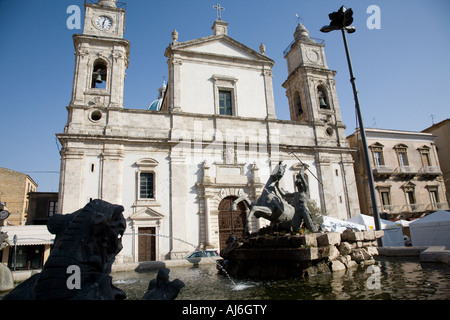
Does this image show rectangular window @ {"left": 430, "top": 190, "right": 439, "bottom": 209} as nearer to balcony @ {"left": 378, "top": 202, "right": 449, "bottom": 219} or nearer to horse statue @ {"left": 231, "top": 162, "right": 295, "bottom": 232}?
Result: balcony @ {"left": 378, "top": 202, "right": 449, "bottom": 219}

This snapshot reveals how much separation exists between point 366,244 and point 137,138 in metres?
13.6

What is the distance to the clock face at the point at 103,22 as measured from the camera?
19077 millimetres

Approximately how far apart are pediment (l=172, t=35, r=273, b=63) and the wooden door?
39.9 feet

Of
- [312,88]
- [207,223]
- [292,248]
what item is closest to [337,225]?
[207,223]

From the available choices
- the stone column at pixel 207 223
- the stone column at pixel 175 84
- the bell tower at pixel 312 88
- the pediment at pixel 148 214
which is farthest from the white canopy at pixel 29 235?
the bell tower at pixel 312 88

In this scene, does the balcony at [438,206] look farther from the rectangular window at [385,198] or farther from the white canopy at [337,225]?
the white canopy at [337,225]

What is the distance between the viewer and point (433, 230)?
938cm

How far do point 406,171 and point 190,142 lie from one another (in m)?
20.1

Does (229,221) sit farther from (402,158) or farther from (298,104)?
(402,158)
